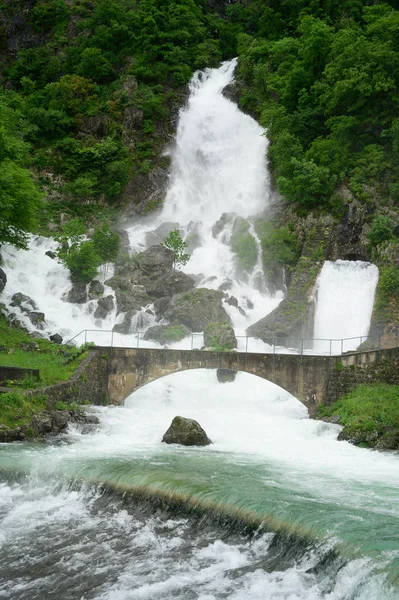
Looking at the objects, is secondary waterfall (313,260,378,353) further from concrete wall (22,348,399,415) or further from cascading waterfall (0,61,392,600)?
cascading waterfall (0,61,392,600)

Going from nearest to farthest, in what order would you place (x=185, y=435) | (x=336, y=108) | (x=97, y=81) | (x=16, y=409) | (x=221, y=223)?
1. (x=16, y=409)
2. (x=185, y=435)
3. (x=336, y=108)
4. (x=221, y=223)
5. (x=97, y=81)

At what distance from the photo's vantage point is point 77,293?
40406 mm

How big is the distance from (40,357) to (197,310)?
1256cm

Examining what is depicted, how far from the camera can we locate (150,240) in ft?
160

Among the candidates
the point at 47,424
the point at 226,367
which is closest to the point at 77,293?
the point at 226,367

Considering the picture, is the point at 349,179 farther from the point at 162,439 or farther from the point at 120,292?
the point at 162,439

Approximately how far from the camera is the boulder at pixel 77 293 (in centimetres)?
3997

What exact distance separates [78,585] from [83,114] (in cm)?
5589

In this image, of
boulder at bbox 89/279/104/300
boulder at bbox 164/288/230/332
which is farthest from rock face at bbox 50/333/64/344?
boulder at bbox 89/279/104/300

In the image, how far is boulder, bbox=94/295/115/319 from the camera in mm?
38438

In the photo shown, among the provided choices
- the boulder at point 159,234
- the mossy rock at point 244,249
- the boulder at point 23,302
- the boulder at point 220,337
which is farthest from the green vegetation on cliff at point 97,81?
the boulder at point 220,337

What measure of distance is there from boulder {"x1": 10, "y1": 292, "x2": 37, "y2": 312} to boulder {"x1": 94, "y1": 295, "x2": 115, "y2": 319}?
404cm

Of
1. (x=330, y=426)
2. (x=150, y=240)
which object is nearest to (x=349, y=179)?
(x=150, y=240)

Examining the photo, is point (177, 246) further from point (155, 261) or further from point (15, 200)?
point (15, 200)
